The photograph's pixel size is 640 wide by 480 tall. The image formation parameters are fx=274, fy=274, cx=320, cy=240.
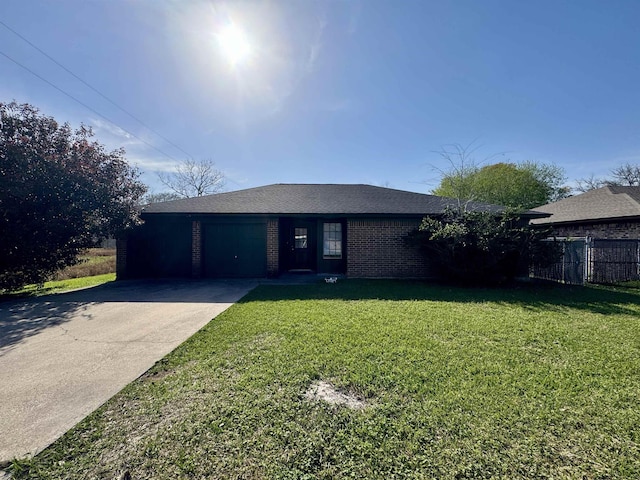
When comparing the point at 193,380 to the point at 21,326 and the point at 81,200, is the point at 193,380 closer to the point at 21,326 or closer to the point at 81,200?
the point at 21,326

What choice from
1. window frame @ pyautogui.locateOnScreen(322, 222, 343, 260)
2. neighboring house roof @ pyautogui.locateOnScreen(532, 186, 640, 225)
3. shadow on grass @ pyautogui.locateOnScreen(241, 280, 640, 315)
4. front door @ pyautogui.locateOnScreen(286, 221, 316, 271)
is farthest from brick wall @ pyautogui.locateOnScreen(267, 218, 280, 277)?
neighboring house roof @ pyautogui.locateOnScreen(532, 186, 640, 225)

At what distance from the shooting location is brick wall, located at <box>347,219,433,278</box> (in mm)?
10438

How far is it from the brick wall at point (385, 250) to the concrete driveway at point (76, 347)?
4.97 meters

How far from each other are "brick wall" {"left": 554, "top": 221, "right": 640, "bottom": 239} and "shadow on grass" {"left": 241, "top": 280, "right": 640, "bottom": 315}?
450cm

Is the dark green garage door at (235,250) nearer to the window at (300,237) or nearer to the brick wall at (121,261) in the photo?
the window at (300,237)

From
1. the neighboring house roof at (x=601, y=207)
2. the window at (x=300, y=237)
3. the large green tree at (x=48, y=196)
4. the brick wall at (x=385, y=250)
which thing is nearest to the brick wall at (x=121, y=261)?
the large green tree at (x=48, y=196)

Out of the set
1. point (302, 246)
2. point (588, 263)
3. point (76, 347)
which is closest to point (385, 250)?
point (302, 246)

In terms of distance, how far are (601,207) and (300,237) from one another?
14.6 m

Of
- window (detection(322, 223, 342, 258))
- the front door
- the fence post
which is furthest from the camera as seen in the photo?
the front door

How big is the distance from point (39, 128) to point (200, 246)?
5.86 metres

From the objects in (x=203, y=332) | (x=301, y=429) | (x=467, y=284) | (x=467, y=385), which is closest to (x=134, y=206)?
(x=203, y=332)

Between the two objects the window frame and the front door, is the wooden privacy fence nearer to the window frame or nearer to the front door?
the window frame

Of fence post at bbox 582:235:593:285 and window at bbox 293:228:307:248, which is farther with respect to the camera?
window at bbox 293:228:307:248

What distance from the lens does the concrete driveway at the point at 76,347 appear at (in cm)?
253
